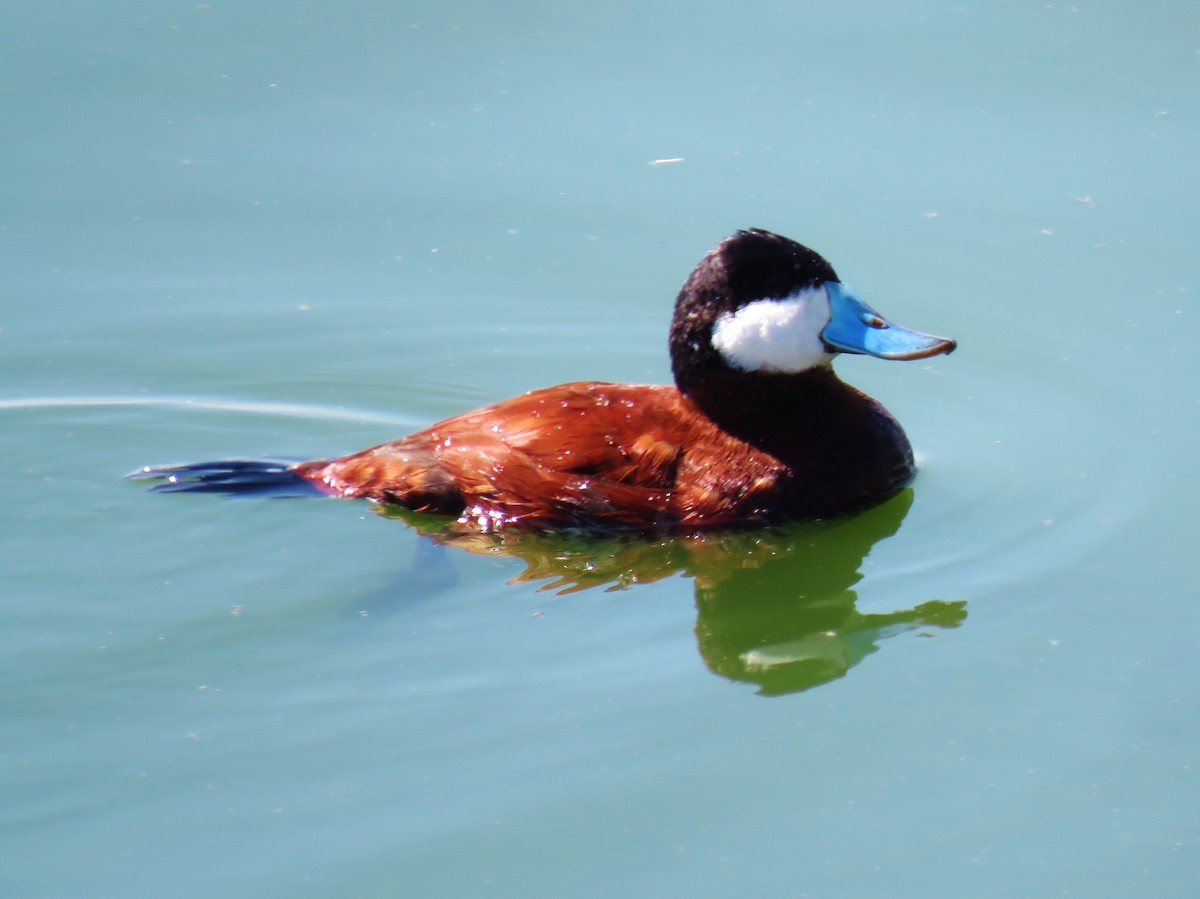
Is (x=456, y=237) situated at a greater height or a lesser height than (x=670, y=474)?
greater

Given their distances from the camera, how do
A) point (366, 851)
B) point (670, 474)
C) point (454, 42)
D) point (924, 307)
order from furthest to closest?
point (454, 42) < point (924, 307) < point (670, 474) < point (366, 851)

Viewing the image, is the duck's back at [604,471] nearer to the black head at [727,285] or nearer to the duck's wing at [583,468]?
the duck's wing at [583,468]

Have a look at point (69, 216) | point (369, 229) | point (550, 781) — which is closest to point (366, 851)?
point (550, 781)

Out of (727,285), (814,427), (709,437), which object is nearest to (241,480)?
(709,437)

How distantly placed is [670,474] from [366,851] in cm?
194

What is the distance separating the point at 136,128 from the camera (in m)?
8.09

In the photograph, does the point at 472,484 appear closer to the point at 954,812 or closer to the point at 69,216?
the point at 954,812

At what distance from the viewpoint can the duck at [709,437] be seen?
224 inches

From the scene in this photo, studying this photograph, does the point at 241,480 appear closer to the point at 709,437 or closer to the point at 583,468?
the point at 583,468

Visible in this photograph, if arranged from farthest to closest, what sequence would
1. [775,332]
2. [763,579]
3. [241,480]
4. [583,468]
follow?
[241,480] < [775,332] < [583,468] < [763,579]

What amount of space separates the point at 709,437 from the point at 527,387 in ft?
3.79

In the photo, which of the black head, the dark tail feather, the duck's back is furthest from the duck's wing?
the dark tail feather

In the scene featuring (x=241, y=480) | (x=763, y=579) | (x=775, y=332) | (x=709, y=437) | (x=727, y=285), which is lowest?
(x=763, y=579)

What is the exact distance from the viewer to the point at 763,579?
18.1ft
